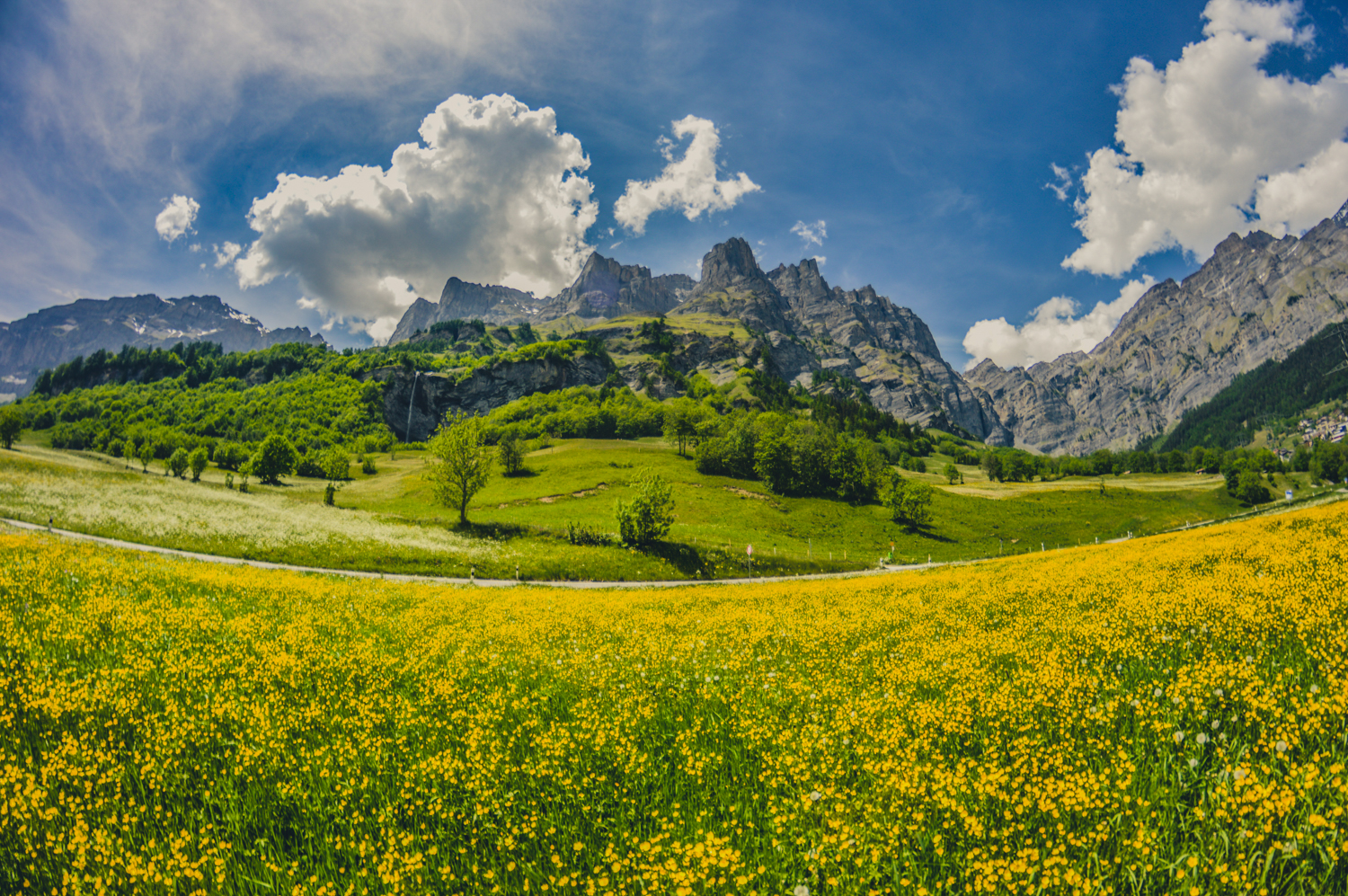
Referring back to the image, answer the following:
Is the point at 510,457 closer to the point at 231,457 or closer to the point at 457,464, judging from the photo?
the point at 457,464

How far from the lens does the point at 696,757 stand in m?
6.12

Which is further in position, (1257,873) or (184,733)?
(184,733)

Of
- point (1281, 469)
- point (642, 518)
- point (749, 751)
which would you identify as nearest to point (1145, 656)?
point (749, 751)

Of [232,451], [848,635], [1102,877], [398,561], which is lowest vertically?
[398,561]

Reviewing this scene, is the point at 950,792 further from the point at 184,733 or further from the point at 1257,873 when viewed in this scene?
the point at 184,733

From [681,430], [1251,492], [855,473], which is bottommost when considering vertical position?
[1251,492]

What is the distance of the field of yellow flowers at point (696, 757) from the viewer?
4.08 m

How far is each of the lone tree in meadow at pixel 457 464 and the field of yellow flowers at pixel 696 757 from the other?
53653 mm

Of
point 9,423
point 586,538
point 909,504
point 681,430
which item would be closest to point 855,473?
point 909,504

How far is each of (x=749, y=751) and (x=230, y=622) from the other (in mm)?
12123

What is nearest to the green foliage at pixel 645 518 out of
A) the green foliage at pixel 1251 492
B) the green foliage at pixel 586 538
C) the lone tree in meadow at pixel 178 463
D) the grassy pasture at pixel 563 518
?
the green foliage at pixel 586 538

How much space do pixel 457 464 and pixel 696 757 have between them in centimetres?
6341

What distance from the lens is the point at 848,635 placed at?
38.6ft

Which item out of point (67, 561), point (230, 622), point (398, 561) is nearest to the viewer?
point (230, 622)
